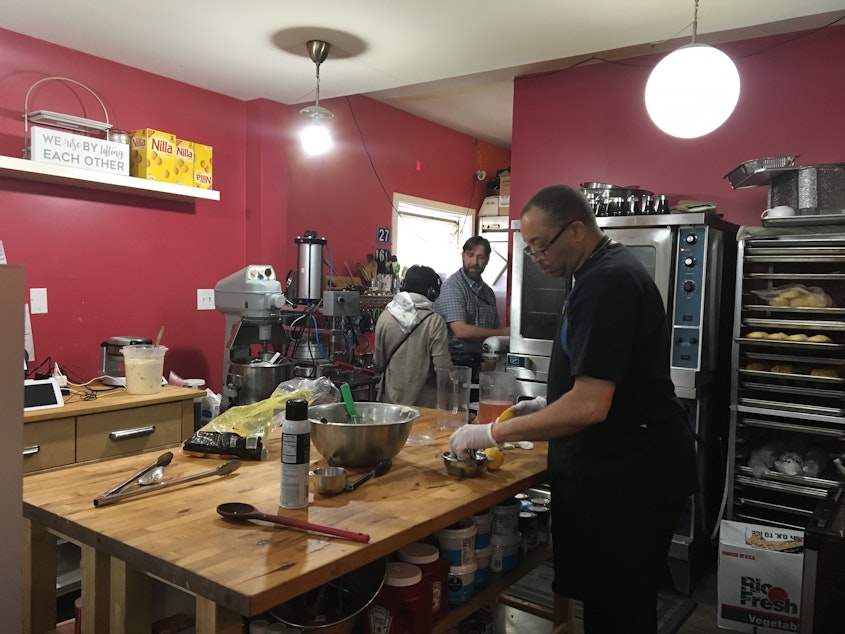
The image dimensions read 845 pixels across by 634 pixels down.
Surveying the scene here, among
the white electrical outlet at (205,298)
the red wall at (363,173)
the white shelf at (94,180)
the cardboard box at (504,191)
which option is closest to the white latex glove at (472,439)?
the white shelf at (94,180)

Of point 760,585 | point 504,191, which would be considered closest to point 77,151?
point 760,585

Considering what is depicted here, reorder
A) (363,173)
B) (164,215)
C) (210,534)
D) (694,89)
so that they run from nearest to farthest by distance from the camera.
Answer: (210,534)
(694,89)
(164,215)
(363,173)

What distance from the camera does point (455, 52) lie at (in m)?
3.29

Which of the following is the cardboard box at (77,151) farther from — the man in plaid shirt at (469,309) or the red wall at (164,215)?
the man in plaid shirt at (469,309)

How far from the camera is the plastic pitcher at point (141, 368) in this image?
3098 mm

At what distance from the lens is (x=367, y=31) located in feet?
10.0

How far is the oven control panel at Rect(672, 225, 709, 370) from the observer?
3051 millimetres

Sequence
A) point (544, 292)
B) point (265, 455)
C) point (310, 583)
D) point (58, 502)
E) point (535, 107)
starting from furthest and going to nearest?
point (535, 107) < point (544, 292) < point (265, 455) < point (58, 502) < point (310, 583)

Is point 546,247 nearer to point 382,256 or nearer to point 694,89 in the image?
point 694,89

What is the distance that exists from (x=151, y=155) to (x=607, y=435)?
2.84m

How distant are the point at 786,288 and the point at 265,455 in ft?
8.52

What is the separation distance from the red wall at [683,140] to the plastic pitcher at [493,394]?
2146 mm

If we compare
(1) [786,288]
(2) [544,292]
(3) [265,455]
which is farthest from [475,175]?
(3) [265,455]

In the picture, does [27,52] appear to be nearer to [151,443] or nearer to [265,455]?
[151,443]
